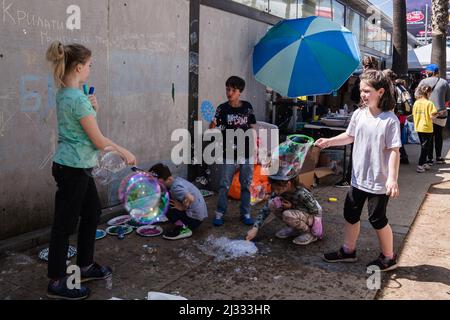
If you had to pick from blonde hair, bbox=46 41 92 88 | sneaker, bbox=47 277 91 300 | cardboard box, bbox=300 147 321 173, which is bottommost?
sneaker, bbox=47 277 91 300

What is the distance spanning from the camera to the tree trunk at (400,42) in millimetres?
11305

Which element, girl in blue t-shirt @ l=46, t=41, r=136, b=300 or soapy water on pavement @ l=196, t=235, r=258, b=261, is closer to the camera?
girl in blue t-shirt @ l=46, t=41, r=136, b=300

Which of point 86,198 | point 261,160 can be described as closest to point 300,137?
point 261,160

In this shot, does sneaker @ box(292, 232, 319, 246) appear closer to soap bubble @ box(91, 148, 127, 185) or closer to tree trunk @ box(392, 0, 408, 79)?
soap bubble @ box(91, 148, 127, 185)

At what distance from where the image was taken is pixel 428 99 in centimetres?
862

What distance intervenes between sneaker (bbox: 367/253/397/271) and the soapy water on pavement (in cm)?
109

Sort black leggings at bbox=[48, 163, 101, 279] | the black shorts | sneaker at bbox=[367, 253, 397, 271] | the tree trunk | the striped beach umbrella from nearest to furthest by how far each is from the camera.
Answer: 1. black leggings at bbox=[48, 163, 101, 279]
2. the black shorts
3. sneaker at bbox=[367, 253, 397, 271]
4. the striped beach umbrella
5. the tree trunk

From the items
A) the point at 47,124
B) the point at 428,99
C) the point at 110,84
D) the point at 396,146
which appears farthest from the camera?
the point at 428,99

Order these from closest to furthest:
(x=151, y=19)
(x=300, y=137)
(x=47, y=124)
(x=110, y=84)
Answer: (x=47, y=124), (x=300, y=137), (x=110, y=84), (x=151, y=19)

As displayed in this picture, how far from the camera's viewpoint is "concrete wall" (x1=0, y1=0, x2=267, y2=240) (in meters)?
4.11

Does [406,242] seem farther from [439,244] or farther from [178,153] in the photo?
[178,153]

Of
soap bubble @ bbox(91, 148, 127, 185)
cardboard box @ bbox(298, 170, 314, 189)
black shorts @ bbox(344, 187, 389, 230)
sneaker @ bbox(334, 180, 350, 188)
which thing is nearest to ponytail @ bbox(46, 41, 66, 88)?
soap bubble @ bbox(91, 148, 127, 185)

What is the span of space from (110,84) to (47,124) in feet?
3.02
